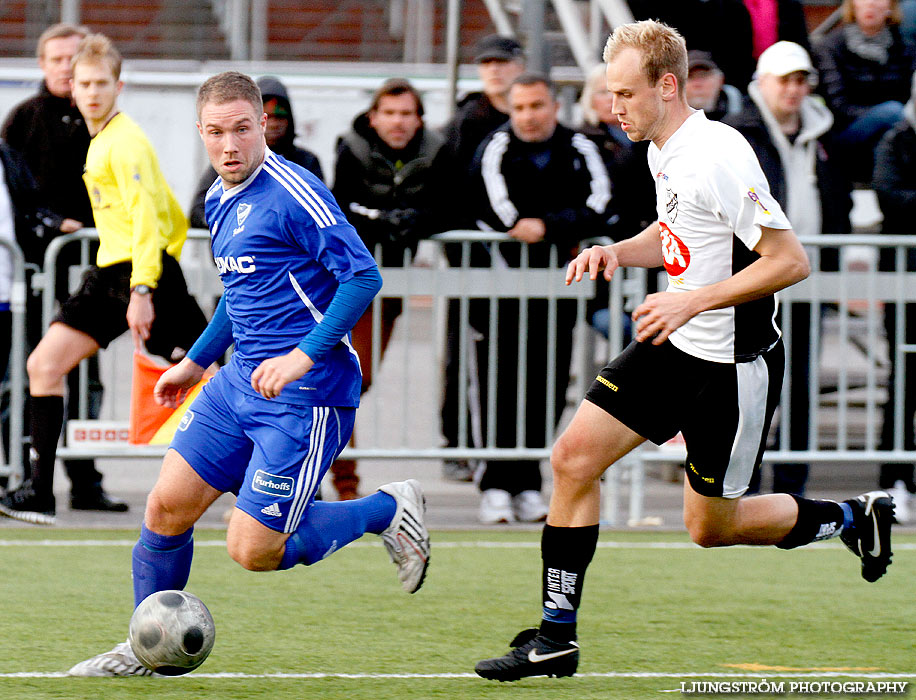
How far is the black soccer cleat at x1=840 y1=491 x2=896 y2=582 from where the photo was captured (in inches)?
223

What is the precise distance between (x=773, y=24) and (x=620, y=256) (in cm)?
515

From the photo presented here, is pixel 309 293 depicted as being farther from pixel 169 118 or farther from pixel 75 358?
pixel 169 118

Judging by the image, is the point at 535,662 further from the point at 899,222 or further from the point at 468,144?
the point at 468,144

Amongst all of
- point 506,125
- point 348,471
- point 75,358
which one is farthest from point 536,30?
point 75,358

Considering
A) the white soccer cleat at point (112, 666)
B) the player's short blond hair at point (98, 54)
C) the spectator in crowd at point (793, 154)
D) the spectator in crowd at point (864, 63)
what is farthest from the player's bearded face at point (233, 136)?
the spectator in crowd at point (864, 63)

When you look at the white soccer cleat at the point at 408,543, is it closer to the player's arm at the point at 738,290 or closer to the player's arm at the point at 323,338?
the player's arm at the point at 323,338

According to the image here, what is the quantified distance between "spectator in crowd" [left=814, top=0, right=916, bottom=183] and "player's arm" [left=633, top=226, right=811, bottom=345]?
16.8 feet

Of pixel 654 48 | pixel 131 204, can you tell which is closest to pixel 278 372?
pixel 654 48

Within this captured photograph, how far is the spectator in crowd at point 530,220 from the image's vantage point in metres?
8.21

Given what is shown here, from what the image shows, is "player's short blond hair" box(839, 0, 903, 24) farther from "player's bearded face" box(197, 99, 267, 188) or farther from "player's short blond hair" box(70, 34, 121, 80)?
"player's bearded face" box(197, 99, 267, 188)

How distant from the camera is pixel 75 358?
763cm

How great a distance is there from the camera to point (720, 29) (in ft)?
32.0

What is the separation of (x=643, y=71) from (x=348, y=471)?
410cm

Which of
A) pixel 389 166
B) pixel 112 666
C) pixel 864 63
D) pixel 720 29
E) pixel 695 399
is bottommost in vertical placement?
pixel 112 666
